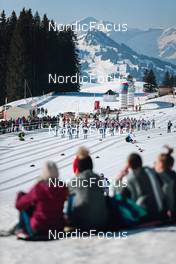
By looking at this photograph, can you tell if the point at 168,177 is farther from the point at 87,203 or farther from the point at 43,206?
the point at 43,206

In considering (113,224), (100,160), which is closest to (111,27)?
(100,160)

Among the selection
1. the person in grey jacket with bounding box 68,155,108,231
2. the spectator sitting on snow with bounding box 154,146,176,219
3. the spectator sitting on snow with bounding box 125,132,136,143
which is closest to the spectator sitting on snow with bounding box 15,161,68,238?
the person in grey jacket with bounding box 68,155,108,231

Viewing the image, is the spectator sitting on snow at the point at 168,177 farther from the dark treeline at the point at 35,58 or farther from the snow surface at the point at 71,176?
the dark treeline at the point at 35,58

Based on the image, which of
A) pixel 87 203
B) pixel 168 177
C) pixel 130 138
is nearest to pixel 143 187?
pixel 168 177

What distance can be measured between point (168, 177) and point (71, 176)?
224 cm

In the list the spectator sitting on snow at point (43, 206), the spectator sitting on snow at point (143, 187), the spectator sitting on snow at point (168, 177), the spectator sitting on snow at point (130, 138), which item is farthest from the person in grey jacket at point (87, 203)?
the spectator sitting on snow at point (130, 138)

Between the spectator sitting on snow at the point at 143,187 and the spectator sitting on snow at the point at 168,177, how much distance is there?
0.12m

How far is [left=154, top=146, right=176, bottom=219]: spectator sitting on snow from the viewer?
573 centimetres

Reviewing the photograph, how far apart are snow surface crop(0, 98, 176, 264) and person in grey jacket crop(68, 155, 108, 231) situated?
22cm

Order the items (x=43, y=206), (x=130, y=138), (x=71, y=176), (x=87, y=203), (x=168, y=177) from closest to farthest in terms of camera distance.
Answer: (x=87, y=203), (x=43, y=206), (x=168, y=177), (x=130, y=138), (x=71, y=176)

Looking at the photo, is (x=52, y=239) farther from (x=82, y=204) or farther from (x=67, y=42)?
(x=67, y=42)

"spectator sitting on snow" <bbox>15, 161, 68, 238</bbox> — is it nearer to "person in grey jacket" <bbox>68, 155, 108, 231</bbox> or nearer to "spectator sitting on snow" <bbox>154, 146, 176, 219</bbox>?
"person in grey jacket" <bbox>68, 155, 108, 231</bbox>

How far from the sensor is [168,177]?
5.80 meters

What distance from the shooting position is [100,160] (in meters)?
7.47
